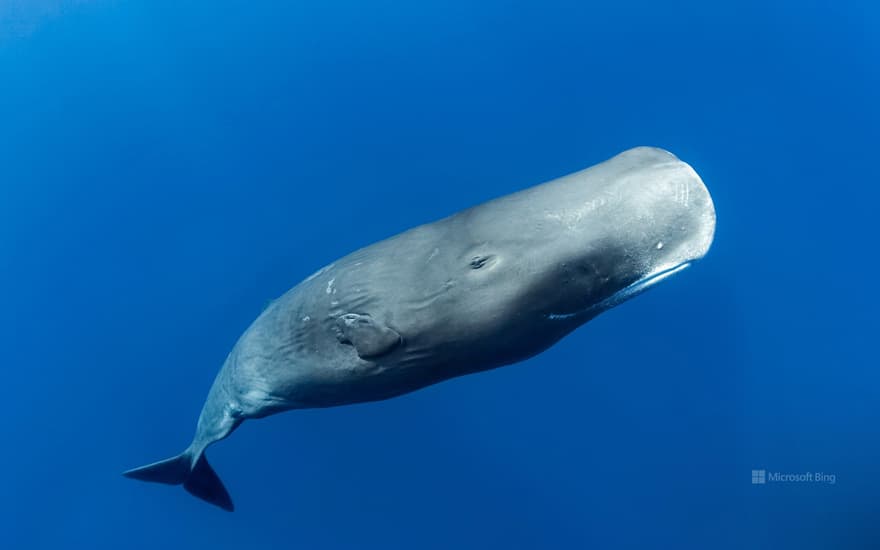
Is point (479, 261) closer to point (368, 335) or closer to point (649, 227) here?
point (368, 335)

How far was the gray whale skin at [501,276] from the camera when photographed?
397 centimetres

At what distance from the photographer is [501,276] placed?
4230 millimetres

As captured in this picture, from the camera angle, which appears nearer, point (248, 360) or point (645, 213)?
point (645, 213)

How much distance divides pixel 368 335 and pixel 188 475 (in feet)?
18.6

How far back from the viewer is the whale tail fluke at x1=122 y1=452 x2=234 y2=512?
8695 millimetres

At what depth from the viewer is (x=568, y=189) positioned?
14.1 feet

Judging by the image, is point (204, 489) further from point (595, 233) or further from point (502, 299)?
point (595, 233)

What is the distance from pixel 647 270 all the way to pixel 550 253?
0.63m

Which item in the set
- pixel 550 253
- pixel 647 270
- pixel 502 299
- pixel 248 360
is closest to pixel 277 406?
pixel 248 360

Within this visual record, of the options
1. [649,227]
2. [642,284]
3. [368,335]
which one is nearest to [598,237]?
[649,227]

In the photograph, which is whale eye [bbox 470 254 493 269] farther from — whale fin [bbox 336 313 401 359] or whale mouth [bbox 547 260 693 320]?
whale fin [bbox 336 313 401 359]

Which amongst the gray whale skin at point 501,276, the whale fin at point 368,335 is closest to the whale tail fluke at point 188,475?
the gray whale skin at point 501,276

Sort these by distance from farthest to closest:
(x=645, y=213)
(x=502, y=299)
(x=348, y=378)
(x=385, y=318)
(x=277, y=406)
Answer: (x=277, y=406)
(x=348, y=378)
(x=385, y=318)
(x=502, y=299)
(x=645, y=213)

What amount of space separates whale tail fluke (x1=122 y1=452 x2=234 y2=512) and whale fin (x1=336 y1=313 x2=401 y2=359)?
16.0 feet
